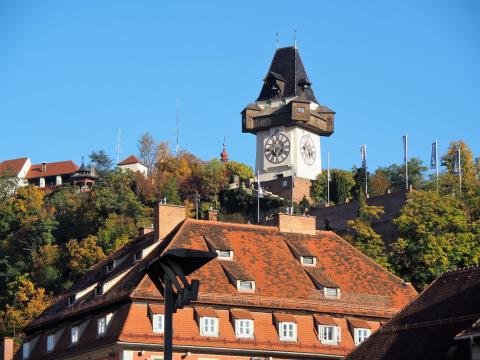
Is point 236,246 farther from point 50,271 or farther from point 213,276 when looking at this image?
point 50,271

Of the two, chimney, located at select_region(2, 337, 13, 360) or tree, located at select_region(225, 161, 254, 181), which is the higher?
tree, located at select_region(225, 161, 254, 181)

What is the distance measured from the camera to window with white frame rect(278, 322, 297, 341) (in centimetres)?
7281

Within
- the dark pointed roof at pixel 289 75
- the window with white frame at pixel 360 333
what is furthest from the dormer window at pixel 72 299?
the dark pointed roof at pixel 289 75

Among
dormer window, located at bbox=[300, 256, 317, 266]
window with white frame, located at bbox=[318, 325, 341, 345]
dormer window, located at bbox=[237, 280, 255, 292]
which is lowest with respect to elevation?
window with white frame, located at bbox=[318, 325, 341, 345]

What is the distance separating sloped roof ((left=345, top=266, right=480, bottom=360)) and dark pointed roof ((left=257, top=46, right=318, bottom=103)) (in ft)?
382

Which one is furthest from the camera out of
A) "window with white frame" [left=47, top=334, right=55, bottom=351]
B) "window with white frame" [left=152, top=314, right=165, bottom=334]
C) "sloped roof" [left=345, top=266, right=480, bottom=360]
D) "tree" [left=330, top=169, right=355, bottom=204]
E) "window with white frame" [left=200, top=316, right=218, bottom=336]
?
"tree" [left=330, top=169, right=355, bottom=204]

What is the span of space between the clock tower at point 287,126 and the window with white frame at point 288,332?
88878mm

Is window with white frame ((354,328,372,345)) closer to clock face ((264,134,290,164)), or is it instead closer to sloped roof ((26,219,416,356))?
sloped roof ((26,219,416,356))

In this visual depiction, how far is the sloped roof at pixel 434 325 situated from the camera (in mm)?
49156

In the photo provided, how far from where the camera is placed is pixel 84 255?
5595 inches

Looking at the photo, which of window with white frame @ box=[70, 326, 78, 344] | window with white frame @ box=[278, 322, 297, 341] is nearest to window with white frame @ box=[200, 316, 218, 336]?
window with white frame @ box=[278, 322, 297, 341]

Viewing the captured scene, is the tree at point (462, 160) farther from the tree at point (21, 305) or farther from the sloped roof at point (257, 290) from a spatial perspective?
the sloped roof at point (257, 290)

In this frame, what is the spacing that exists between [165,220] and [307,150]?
89928 mm

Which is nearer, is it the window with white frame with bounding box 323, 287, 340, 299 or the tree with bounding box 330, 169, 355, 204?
the window with white frame with bounding box 323, 287, 340, 299
